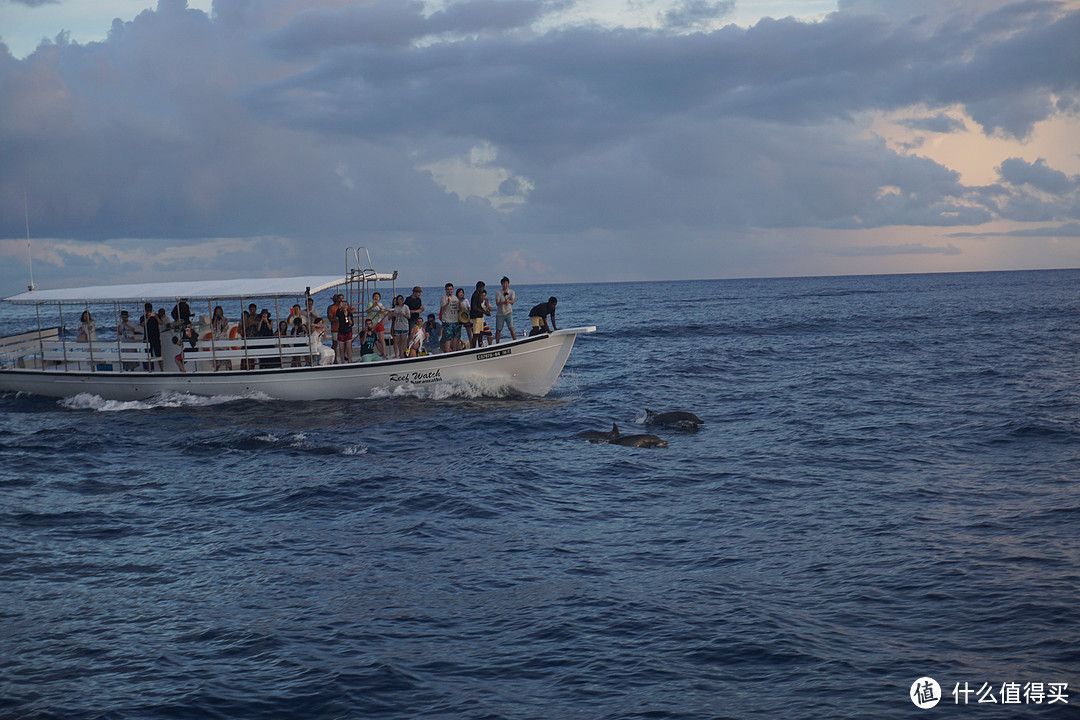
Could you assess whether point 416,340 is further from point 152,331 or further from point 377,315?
point 152,331

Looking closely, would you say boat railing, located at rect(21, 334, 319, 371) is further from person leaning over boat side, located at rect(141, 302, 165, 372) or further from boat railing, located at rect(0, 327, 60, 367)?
person leaning over boat side, located at rect(141, 302, 165, 372)

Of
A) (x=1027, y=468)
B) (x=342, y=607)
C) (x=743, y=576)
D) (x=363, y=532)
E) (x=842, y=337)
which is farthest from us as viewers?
(x=842, y=337)

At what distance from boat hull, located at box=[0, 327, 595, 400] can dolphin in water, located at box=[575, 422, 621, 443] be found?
3875mm

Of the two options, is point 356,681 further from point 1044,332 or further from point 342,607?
point 1044,332

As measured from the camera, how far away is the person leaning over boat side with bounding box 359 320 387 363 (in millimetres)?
23891

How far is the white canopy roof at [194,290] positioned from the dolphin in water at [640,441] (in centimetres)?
963

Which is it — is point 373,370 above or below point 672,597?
above

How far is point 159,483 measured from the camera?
16.2m

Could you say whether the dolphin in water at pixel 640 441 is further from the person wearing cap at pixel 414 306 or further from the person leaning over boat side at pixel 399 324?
the person leaning over boat side at pixel 399 324

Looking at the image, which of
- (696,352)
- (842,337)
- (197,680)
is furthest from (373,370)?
(842,337)

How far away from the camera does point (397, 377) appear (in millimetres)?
23688

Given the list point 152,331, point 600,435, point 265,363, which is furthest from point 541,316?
point 152,331

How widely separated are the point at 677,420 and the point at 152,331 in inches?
625

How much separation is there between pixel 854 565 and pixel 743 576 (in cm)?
156
